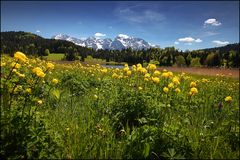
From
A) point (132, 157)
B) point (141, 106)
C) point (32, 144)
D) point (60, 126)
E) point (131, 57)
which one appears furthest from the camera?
point (131, 57)

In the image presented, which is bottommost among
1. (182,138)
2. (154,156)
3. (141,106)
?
(154,156)

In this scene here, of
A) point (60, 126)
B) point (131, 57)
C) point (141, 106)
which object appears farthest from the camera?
point (131, 57)

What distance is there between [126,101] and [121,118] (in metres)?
0.31

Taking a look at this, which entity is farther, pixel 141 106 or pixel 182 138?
pixel 141 106

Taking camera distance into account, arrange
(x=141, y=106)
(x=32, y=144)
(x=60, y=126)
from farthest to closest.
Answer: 1. (x=141, y=106)
2. (x=60, y=126)
3. (x=32, y=144)

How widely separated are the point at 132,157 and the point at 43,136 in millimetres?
1104

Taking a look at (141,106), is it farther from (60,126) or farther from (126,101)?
(60,126)

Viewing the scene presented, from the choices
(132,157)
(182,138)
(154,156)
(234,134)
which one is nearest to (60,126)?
(132,157)

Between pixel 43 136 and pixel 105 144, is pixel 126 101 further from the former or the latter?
pixel 43 136

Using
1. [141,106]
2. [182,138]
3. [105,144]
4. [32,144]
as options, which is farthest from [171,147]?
[32,144]

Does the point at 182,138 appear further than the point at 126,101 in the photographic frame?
No

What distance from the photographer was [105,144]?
10.3ft

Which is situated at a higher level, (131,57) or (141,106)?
(131,57)

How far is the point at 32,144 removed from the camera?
258cm
